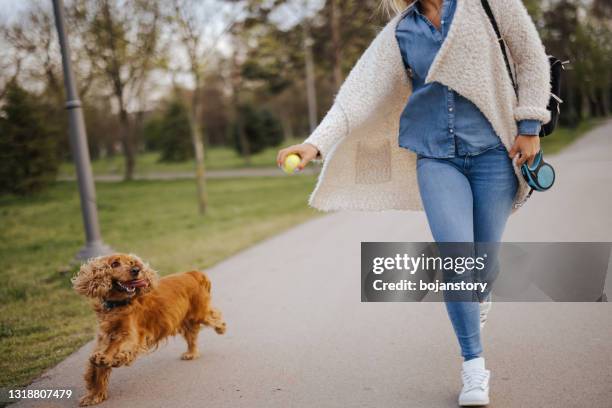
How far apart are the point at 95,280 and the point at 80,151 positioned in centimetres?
458

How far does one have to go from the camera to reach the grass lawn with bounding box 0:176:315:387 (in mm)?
4836

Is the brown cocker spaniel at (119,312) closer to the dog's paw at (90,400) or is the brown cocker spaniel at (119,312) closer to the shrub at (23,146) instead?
the dog's paw at (90,400)

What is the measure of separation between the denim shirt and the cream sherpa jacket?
0.06m

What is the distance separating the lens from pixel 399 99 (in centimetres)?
326

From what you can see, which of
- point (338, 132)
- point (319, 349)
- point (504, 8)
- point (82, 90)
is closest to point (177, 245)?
point (319, 349)

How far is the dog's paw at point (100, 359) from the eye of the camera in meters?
3.18

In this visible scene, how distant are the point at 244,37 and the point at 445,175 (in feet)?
39.8

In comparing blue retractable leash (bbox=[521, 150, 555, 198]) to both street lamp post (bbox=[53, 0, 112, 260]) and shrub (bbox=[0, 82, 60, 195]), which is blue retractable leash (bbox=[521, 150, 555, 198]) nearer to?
street lamp post (bbox=[53, 0, 112, 260])

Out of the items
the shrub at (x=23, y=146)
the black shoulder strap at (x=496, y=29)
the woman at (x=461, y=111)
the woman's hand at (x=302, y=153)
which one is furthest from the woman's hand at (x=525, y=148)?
the shrub at (x=23, y=146)

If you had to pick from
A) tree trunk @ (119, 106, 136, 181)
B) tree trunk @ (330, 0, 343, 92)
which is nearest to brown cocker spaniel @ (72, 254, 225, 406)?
tree trunk @ (330, 0, 343, 92)

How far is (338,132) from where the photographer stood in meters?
3.04

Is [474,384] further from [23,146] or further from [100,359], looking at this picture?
[23,146]

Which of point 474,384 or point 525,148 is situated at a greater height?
point 525,148

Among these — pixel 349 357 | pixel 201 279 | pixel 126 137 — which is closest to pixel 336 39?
pixel 201 279
